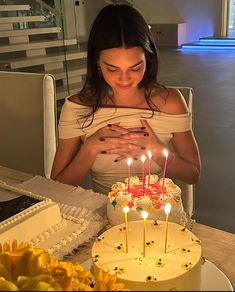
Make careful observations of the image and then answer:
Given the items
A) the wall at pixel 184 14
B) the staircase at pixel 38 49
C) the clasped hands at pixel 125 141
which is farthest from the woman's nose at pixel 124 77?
the wall at pixel 184 14

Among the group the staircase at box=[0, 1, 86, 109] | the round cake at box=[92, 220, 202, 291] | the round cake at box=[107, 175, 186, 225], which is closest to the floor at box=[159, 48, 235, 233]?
the round cake at box=[107, 175, 186, 225]

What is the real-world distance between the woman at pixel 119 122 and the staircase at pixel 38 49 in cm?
361

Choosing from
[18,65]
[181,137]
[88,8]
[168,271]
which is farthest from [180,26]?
[168,271]

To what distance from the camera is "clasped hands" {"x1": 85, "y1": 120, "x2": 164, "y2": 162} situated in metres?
1.40

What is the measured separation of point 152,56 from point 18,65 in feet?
13.5

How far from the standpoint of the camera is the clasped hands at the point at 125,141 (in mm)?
1397

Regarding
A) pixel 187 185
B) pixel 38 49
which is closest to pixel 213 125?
pixel 38 49

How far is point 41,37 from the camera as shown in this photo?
6.00 metres

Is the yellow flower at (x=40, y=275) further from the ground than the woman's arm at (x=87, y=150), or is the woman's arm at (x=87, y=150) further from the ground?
the yellow flower at (x=40, y=275)

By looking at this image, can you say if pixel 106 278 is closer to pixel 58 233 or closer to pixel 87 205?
pixel 58 233

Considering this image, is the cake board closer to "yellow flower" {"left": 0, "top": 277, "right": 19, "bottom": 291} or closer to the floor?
"yellow flower" {"left": 0, "top": 277, "right": 19, "bottom": 291}

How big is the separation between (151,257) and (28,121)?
141 cm

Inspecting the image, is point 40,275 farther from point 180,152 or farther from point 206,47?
point 206,47

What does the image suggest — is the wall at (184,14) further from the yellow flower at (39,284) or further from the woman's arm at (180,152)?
the yellow flower at (39,284)
